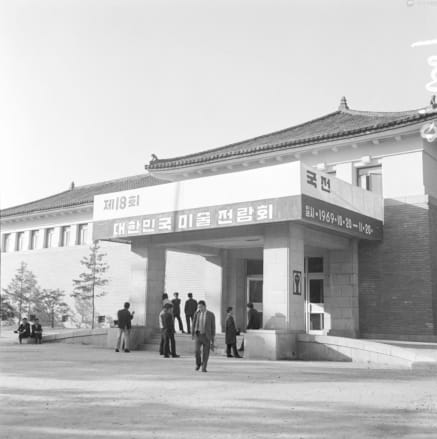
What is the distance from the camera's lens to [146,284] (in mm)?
16219

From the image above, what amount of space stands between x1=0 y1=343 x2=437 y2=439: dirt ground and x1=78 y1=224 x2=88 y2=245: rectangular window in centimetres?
1632

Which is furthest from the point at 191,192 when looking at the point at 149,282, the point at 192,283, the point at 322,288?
the point at 192,283

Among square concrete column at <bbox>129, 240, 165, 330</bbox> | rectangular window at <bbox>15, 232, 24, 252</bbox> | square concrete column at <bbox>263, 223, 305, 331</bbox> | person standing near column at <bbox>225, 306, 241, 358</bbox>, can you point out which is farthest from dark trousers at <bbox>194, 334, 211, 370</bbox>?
rectangular window at <bbox>15, 232, 24, 252</bbox>

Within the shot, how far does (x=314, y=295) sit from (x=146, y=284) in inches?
219

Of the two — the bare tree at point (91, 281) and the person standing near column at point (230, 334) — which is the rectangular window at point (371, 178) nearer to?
the person standing near column at point (230, 334)

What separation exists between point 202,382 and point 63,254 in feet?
67.6

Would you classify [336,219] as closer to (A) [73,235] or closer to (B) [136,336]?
(B) [136,336]

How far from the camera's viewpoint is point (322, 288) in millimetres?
18172

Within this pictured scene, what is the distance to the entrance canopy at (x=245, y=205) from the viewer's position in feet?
42.4

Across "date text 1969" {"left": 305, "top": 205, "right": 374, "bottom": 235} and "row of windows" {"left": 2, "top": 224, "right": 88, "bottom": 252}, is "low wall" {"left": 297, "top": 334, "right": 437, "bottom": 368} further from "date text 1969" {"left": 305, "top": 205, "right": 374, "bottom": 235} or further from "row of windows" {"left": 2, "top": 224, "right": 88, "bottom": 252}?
"row of windows" {"left": 2, "top": 224, "right": 88, "bottom": 252}

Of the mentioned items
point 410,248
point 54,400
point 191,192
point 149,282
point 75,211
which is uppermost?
point 75,211

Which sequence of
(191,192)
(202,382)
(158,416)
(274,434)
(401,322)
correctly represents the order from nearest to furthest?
(274,434) < (158,416) < (202,382) < (191,192) < (401,322)

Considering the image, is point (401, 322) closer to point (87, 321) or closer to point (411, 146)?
point (411, 146)

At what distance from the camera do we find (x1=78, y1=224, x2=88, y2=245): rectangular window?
1077 inches
